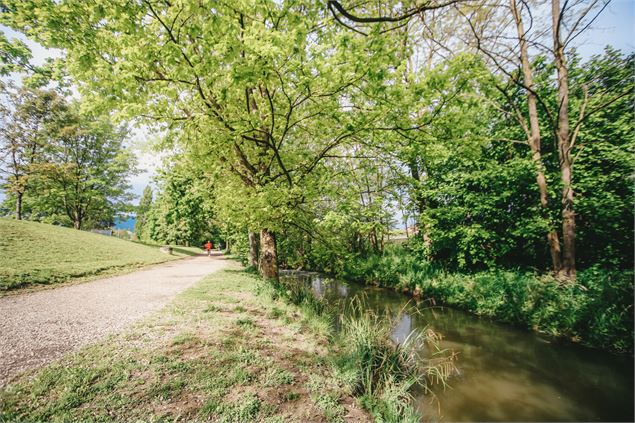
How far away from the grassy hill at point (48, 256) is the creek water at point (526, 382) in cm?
1130

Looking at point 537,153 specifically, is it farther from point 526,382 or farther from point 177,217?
point 177,217

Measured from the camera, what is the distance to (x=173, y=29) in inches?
165

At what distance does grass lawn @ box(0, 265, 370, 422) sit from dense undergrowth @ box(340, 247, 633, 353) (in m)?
3.43

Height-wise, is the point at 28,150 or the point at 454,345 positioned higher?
the point at 28,150

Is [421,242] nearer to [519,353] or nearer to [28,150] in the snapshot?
[519,353]

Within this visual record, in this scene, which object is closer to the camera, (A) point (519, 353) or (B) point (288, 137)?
(A) point (519, 353)

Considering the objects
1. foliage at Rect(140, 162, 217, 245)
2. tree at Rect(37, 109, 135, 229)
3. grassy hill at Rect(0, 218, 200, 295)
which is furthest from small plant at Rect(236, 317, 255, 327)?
foliage at Rect(140, 162, 217, 245)

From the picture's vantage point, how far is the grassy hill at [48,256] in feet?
27.7

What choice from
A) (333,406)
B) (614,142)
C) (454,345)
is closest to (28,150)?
(333,406)

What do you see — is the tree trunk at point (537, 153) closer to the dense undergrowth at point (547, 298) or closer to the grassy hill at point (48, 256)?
the dense undergrowth at point (547, 298)

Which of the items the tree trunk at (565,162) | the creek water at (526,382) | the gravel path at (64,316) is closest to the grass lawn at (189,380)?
the gravel path at (64,316)

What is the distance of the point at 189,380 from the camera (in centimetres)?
366

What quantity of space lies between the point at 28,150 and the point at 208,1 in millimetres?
25999

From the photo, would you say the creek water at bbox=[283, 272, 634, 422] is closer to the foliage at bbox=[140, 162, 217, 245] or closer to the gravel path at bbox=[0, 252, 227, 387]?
the gravel path at bbox=[0, 252, 227, 387]
